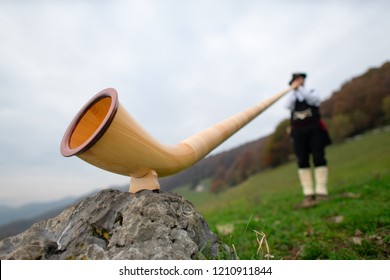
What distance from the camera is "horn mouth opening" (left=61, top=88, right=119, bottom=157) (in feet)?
4.77

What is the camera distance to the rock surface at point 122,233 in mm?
1367

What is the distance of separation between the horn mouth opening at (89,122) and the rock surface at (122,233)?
326 mm

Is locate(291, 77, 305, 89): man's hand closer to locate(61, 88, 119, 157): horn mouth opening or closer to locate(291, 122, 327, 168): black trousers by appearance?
locate(291, 122, 327, 168): black trousers

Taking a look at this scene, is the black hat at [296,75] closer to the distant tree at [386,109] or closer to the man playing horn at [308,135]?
the man playing horn at [308,135]

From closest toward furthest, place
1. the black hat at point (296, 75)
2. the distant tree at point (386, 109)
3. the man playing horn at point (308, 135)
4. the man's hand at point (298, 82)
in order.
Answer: the man playing horn at point (308, 135)
the man's hand at point (298, 82)
the black hat at point (296, 75)
the distant tree at point (386, 109)

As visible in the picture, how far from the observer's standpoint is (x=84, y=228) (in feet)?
4.96

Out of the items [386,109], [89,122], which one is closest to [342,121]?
[386,109]

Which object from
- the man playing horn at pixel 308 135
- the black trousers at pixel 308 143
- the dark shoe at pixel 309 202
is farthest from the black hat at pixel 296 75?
the dark shoe at pixel 309 202

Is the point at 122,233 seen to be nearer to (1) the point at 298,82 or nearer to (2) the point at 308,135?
(2) the point at 308,135

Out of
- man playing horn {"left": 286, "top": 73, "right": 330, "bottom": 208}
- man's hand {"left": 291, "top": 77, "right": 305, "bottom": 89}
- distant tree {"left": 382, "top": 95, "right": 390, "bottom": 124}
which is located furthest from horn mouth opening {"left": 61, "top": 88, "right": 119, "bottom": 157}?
distant tree {"left": 382, "top": 95, "right": 390, "bottom": 124}

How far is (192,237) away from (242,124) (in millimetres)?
1356

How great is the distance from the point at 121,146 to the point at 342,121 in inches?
1134
